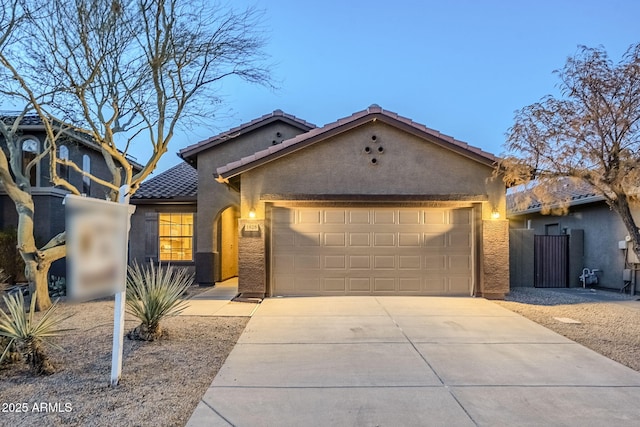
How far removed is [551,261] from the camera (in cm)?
1430

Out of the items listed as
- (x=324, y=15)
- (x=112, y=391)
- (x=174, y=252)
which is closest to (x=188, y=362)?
(x=112, y=391)

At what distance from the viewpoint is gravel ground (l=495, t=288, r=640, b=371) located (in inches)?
271

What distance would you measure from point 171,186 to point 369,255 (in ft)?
28.8

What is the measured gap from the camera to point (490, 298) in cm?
1115

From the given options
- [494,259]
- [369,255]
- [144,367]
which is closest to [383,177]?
[369,255]

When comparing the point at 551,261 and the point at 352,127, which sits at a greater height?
the point at 352,127

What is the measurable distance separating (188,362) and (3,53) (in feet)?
26.3

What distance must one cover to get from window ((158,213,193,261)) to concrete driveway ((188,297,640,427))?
7.74m

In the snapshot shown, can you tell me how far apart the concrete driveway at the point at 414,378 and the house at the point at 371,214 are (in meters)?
2.87

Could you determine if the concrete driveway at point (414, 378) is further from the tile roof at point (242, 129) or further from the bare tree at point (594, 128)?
the tile roof at point (242, 129)

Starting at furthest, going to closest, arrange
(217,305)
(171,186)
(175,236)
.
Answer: (171,186), (175,236), (217,305)

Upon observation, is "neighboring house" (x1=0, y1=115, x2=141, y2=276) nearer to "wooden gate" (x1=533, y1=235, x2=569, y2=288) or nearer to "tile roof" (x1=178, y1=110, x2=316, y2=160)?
"tile roof" (x1=178, y1=110, x2=316, y2=160)

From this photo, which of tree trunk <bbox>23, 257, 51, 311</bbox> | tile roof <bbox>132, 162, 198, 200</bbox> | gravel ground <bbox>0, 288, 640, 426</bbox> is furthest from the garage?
tile roof <bbox>132, 162, 198, 200</bbox>

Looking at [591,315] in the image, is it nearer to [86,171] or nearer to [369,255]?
[369,255]
